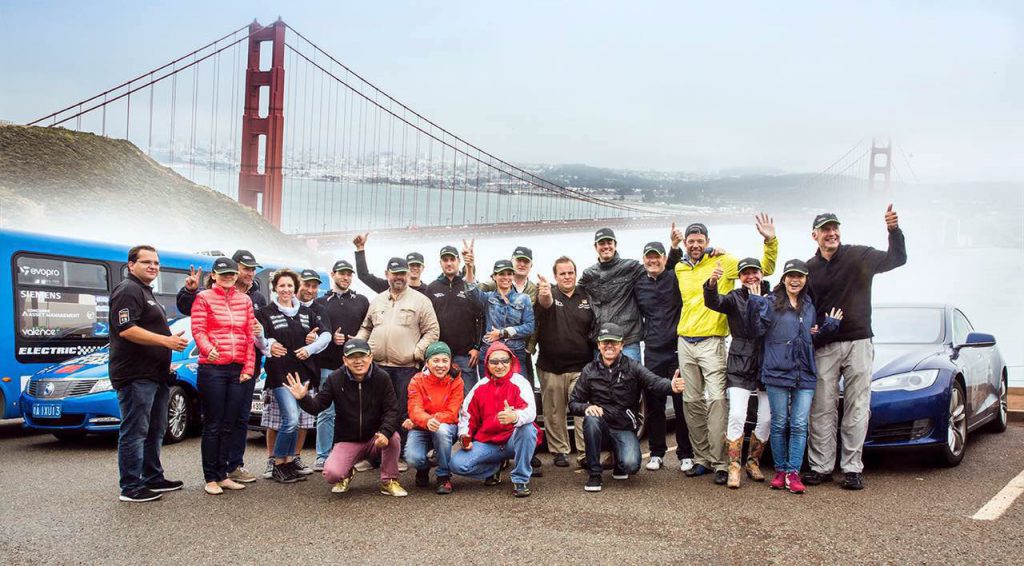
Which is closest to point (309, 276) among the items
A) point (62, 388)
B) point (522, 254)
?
point (522, 254)

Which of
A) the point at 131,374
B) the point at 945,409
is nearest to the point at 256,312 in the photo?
the point at 131,374

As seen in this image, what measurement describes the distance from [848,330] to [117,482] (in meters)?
5.12

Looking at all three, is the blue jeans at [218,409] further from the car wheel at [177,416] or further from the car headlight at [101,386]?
the car headlight at [101,386]

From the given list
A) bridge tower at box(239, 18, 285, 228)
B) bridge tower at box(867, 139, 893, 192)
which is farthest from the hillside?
bridge tower at box(867, 139, 893, 192)

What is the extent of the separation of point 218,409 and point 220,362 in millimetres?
316

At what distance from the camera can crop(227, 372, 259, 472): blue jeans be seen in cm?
564

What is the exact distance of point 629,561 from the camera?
13.0 ft

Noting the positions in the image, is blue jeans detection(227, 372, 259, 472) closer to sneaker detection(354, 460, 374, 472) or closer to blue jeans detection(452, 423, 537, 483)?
sneaker detection(354, 460, 374, 472)

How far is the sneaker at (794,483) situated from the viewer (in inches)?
208

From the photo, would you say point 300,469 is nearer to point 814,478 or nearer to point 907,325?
point 814,478

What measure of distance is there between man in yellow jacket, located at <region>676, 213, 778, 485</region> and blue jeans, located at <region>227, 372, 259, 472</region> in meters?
3.02

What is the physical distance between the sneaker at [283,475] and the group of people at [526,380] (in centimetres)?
1

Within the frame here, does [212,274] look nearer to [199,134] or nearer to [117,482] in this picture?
[117,482]

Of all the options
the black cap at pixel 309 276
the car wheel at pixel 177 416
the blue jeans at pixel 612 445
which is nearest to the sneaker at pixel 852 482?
the blue jeans at pixel 612 445
